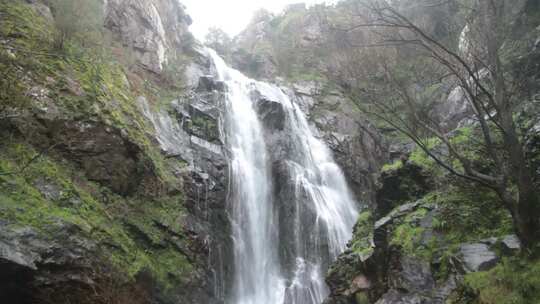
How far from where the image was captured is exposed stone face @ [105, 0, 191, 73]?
1978 centimetres

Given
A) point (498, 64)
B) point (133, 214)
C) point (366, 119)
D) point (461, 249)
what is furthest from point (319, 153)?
point (498, 64)

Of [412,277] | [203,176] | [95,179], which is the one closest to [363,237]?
[412,277]

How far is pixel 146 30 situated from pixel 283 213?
43.3 feet

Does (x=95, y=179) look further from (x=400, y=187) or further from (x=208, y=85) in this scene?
(x=208, y=85)

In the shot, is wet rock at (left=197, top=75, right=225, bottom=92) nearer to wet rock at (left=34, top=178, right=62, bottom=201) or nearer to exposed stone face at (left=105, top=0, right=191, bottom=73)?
exposed stone face at (left=105, top=0, right=191, bottom=73)

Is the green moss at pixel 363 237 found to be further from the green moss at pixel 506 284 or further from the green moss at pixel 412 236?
the green moss at pixel 506 284

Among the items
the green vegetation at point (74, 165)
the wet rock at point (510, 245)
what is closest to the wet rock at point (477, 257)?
the wet rock at point (510, 245)

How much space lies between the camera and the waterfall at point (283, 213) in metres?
14.4

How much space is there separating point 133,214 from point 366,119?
62.3ft

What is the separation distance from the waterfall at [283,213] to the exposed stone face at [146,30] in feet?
15.5

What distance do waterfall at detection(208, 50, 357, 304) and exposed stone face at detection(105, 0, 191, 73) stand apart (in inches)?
186

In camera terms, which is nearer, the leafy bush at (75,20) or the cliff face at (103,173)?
the cliff face at (103,173)

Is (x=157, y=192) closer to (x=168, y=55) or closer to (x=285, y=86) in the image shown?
(x=168, y=55)

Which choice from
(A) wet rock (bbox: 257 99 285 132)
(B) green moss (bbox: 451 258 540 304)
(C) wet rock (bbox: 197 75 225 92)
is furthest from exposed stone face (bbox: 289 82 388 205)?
(B) green moss (bbox: 451 258 540 304)
